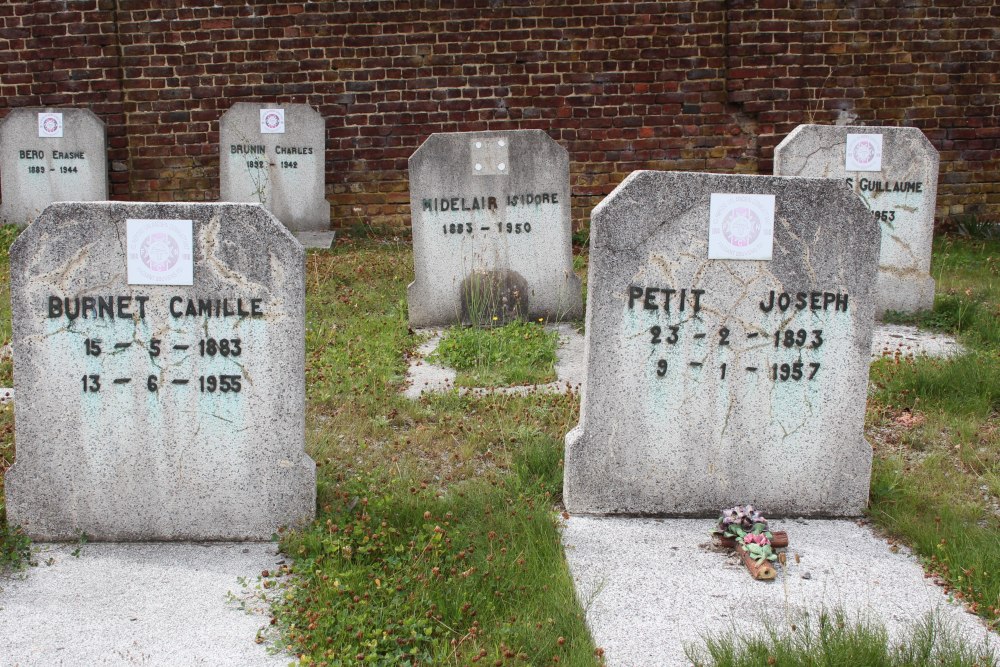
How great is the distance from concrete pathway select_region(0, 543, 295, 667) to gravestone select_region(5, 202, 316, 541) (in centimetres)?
12

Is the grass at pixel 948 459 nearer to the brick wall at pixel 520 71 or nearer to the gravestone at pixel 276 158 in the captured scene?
the brick wall at pixel 520 71

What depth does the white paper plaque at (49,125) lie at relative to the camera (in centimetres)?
995

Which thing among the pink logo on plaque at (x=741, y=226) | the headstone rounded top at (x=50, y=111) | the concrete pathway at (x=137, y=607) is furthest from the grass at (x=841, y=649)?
the headstone rounded top at (x=50, y=111)

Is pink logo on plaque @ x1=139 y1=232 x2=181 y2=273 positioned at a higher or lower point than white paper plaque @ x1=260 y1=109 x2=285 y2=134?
lower

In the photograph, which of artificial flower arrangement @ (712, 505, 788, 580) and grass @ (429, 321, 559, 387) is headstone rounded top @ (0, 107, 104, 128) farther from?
artificial flower arrangement @ (712, 505, 788, 580)

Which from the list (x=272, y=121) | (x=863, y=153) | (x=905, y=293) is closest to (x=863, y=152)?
(x=863, y=153)

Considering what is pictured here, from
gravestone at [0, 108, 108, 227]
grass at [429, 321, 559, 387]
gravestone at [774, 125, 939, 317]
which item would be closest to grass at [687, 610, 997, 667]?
grass at [429, 321, 559, 387]

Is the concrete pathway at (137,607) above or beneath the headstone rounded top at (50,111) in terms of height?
beneath

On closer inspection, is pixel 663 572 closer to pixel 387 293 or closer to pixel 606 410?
pixel 606 410

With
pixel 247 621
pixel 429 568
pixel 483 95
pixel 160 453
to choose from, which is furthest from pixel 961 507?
pixel 483 95

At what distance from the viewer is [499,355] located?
565 cm

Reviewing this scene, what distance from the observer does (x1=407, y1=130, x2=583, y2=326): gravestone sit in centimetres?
630

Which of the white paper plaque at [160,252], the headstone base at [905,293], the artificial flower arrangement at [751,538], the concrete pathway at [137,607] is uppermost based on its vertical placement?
the white paper plaque at [160,252]

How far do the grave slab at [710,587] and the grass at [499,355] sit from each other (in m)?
1.80
